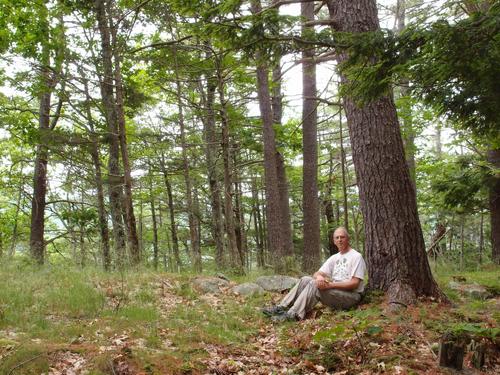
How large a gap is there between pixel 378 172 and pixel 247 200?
17.0 meters

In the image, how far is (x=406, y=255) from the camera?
5.63 metres

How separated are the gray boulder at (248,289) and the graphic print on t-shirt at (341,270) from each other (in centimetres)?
172

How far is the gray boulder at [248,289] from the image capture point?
292 inches

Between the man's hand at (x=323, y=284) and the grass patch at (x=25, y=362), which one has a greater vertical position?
the man's hand at (x=323, y=284)

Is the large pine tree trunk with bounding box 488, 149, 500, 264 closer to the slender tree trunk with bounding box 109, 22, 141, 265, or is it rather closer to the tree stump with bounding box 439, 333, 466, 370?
the tree stump with bounding box 439, 333, 466, 370

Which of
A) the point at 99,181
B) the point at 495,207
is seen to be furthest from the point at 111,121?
the point at 495,207

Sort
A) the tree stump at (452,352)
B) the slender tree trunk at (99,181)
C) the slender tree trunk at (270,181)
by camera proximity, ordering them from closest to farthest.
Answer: the tree stump at (452,352) < the slender tree trunk at (99,181) < the slender tree trunk at (270,181)

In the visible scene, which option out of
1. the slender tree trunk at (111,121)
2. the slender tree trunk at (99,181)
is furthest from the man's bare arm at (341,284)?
the slender tree trunk at (99,181)

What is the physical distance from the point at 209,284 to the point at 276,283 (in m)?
1.25

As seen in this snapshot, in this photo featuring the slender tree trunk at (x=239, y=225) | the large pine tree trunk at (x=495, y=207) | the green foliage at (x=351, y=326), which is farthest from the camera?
the slender tree trunk at (x=239, y=225)

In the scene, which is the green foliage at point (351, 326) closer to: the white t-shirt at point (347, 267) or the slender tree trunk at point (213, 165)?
the white t-shirt at point (347, 267)

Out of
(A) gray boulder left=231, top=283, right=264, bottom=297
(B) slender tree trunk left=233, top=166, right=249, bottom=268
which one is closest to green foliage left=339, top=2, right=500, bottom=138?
(A) gray boulder left=231, top=283, right=264, bottom=297

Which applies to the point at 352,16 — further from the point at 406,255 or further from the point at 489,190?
the point at 489,190

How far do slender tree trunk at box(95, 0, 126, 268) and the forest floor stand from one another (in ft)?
A: 10.6
